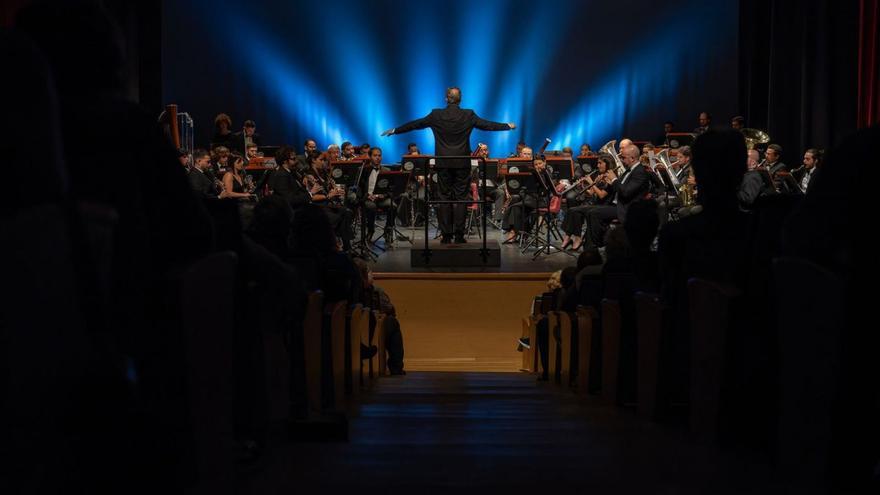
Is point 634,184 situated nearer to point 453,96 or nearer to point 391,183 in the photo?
point 453,96

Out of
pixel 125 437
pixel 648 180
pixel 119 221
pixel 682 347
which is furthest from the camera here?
A: pixel 648 180

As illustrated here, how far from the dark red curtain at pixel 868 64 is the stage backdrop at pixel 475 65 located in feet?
15.0

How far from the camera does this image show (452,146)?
33.6 feet

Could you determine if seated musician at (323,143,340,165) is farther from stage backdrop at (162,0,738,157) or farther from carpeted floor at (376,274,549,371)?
stage backdrop at (162,0,738,157)

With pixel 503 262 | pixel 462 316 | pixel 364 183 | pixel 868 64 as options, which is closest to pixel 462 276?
pixel 462 316

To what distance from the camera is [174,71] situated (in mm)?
13555

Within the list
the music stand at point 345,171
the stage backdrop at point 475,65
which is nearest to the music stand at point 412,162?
the music stand at point 345,171

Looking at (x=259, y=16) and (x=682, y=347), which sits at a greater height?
(x=259, y=16)

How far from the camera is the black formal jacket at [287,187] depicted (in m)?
9.36

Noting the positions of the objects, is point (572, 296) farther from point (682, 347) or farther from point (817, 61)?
point (817, 61)

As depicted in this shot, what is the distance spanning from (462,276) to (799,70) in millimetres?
5930

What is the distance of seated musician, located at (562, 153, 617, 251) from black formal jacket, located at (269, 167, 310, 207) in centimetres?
268

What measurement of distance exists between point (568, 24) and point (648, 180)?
7.72 meters

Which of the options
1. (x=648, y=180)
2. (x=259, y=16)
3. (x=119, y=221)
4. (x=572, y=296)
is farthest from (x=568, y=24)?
(x=119, y=221)
